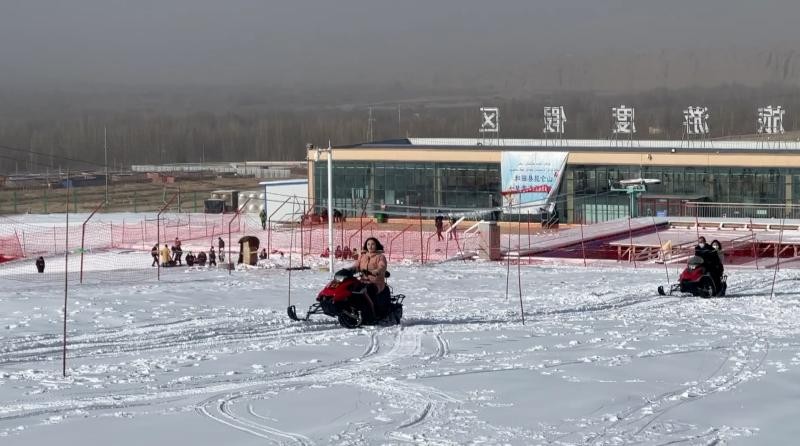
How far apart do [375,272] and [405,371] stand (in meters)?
4.67

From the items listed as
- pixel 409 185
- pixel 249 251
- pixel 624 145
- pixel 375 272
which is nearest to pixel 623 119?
pixel 624 145

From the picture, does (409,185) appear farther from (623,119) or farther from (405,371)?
(405,371)

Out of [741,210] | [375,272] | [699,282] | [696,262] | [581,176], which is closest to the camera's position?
[375,272]

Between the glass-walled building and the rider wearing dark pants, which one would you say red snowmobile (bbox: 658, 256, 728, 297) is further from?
the glass-walled building

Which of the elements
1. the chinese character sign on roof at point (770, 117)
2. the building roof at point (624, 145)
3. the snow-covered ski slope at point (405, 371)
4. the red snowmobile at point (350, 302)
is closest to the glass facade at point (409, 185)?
the building roof at point (624, 145)

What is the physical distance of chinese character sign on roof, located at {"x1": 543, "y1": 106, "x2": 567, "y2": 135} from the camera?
69250 millimetres

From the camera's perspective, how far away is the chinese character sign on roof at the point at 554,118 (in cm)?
6925

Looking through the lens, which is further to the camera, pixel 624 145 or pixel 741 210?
pixel 624 145

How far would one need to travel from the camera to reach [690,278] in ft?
80.6

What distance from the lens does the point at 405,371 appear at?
563 inches

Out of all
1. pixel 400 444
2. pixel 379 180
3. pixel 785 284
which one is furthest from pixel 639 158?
pixel 400 444

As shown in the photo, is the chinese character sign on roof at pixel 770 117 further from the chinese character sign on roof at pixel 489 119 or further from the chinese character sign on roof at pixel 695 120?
the chinese character sign on roof at pixel 489 119

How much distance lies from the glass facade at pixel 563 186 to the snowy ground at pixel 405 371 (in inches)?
1408

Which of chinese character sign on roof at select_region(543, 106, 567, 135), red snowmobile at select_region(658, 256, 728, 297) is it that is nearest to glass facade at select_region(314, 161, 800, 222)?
chinese character sign on roof at select_region(543, 106, 567, 135)
